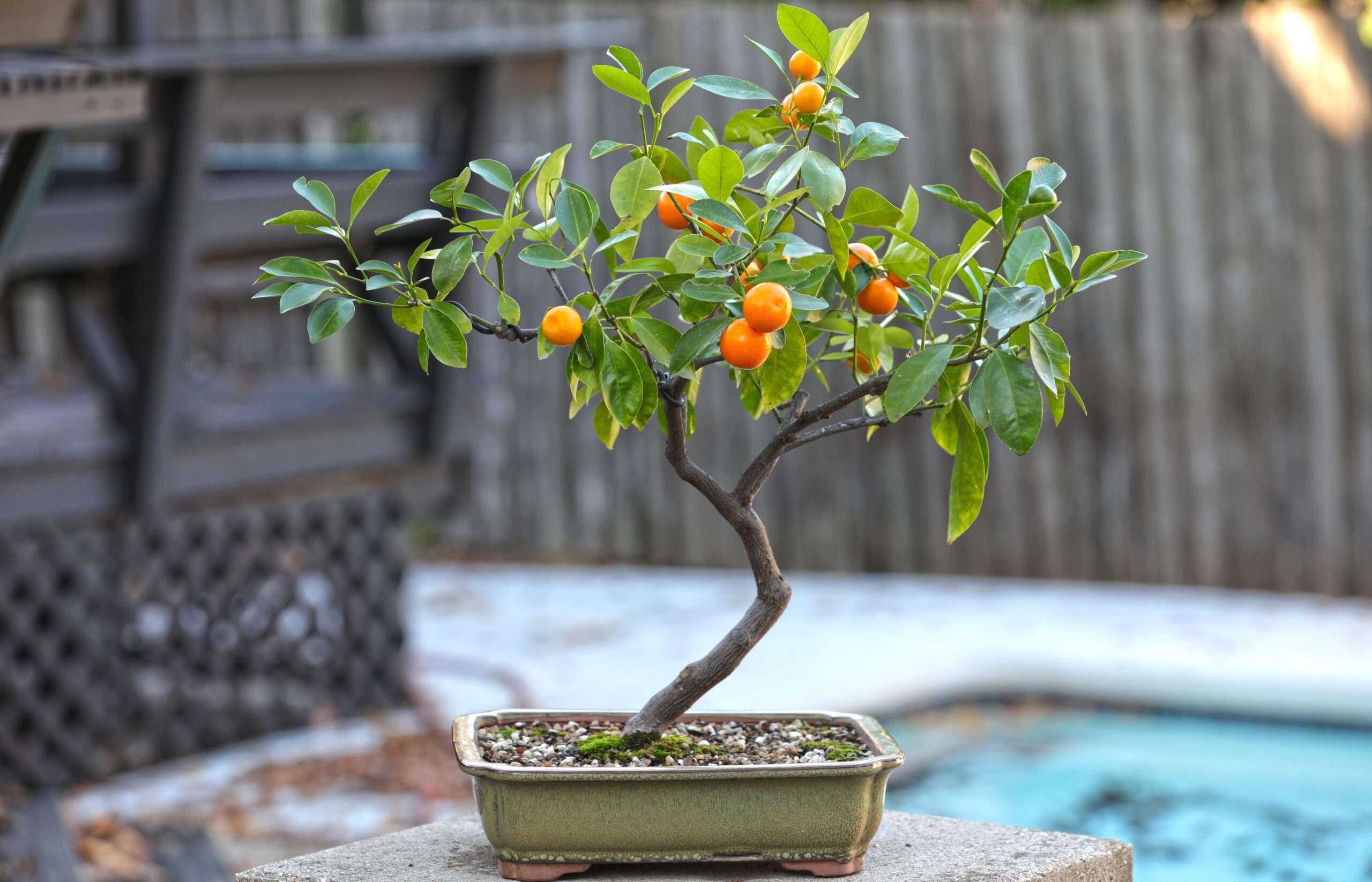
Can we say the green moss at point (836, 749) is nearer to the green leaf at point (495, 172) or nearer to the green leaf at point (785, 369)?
the green leaf at point (785, 369)

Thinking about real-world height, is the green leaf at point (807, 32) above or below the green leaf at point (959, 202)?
above

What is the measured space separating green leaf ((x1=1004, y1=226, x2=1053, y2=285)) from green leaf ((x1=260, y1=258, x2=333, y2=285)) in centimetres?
56

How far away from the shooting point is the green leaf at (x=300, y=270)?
1.16 m

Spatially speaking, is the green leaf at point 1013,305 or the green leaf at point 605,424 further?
the green leaf at point 605,424

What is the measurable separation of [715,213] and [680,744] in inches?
19.8

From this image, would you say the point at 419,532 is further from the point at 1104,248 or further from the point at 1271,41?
the point at 1271,41

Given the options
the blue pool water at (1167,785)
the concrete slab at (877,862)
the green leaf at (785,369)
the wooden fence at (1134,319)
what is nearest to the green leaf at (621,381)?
the green leaf at (785,369)

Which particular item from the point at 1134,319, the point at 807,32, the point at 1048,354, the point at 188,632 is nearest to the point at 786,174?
the point at 807,32

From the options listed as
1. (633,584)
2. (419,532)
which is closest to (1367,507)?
(633,584)

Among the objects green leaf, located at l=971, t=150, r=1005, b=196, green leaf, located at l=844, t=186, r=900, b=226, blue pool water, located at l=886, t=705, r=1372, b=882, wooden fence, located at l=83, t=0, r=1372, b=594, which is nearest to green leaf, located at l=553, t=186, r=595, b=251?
green leaf, located at l=844, t=186, r=900, b=226

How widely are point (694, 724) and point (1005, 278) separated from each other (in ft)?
1.78

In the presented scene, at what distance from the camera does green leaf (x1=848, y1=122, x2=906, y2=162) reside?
1.14 metres

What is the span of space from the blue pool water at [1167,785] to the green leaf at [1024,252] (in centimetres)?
222

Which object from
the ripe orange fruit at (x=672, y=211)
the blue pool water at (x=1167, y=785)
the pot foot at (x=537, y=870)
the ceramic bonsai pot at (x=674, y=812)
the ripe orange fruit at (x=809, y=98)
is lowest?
the blue pool water at (x=1167, y=785)
